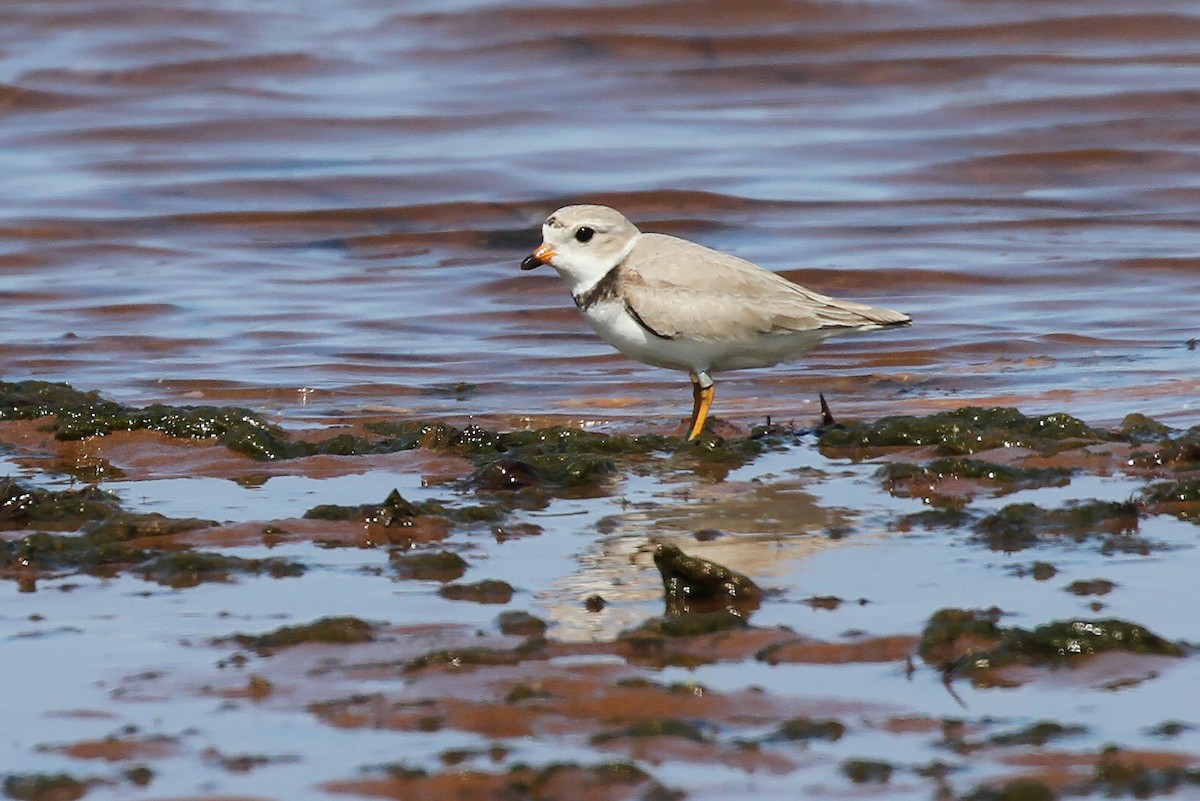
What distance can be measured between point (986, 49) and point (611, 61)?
3.15m

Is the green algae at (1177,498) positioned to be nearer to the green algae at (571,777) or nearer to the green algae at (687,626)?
the green algae at (687,626)

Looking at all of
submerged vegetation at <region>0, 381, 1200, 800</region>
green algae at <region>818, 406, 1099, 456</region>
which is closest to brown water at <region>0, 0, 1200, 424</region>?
green algae at <region>818, 406, 1099, 456</region>

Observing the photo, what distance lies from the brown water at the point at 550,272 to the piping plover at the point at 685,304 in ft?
2.34

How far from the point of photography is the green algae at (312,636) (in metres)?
3.71

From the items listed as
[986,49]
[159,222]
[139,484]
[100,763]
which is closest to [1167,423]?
[139,484]

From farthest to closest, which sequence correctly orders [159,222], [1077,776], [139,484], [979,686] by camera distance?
[159,222] → [139,484] → [979,686] → [1077,776]

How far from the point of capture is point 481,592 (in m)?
4.13

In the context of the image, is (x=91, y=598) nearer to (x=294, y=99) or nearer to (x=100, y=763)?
(x=100, y=763)

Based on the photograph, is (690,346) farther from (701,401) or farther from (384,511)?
(384,511)

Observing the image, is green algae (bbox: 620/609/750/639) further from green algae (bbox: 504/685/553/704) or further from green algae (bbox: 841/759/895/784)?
green algae (bbox: 841/759/895/784)

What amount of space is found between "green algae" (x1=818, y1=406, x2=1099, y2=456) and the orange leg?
45 cm

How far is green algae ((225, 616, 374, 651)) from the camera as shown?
12.2 ft

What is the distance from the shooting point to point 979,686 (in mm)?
3398

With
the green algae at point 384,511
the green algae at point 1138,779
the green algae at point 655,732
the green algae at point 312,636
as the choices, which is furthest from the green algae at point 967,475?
the green algae at point 1138,779
